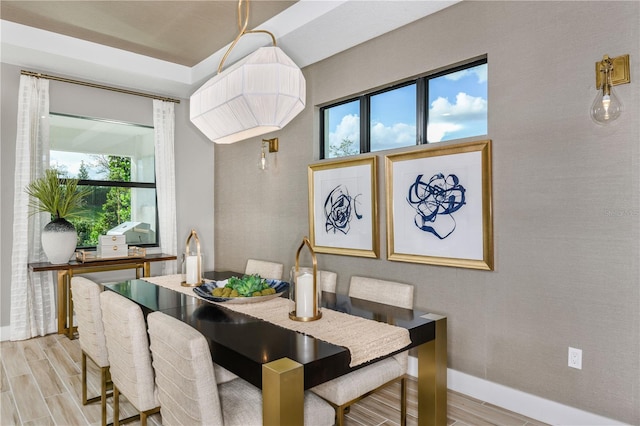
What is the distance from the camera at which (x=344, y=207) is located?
3484mm

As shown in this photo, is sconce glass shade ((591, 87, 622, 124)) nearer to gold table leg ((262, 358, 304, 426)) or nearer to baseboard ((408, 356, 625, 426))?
baseboard ((408, 356, 625, 426))

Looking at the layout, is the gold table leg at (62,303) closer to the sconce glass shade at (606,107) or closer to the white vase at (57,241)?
the white vase at (57,241)

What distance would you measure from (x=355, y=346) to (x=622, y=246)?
152 cm

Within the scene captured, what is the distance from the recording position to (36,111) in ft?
12.9

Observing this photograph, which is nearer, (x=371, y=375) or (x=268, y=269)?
(x=371, y=375)

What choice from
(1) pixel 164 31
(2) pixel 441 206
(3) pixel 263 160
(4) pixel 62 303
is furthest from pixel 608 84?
(4) pixel 62 303

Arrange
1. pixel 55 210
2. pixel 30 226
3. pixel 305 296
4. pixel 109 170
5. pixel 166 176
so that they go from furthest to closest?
pixel 166 176, pixel 109 170, pixel 30 226, pixel 55 210, pixel 305 296

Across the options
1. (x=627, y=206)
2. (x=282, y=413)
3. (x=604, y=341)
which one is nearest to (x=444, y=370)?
(x=604, y=341)

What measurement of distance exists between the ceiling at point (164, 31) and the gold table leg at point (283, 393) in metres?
2.51

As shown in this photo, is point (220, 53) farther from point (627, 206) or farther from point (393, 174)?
point (627, 206)

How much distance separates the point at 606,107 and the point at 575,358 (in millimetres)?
1345

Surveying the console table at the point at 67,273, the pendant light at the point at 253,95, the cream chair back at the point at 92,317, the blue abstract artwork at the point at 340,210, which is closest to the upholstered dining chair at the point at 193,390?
the cream chair back at the point at 92,317

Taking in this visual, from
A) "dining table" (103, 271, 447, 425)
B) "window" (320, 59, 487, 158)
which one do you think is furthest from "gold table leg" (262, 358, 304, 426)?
"window" (320, 59, 487, 158)

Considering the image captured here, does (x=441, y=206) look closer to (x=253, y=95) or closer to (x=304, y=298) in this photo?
(x=304, y=298)
